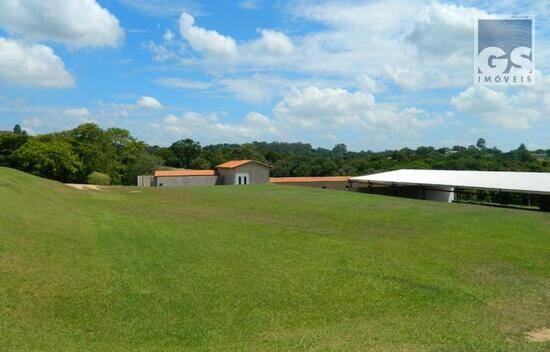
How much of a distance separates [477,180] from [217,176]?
3038 centimetres

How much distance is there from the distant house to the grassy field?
35240 millimetres

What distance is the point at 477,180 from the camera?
33812 millimetres

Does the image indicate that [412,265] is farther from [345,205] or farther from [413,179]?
[413,179]

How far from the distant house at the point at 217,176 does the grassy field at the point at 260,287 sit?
116 ft

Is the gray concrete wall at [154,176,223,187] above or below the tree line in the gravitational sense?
below

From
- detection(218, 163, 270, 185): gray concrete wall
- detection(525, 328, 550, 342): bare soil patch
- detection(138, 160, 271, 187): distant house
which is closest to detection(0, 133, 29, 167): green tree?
detection(138, 160, 271, 187): distant house

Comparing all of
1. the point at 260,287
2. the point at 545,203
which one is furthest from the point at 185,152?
the point at 260,287

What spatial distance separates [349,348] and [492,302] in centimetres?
377

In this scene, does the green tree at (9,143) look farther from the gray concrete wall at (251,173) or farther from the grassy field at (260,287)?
the grassy field at (260,287)

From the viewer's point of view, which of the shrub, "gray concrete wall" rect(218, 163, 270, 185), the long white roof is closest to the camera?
the long white roof

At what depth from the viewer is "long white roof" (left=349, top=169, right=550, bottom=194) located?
28.5 metres

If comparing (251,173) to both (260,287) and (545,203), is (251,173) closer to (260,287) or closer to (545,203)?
(545,203)

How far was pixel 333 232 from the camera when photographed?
53.4ft

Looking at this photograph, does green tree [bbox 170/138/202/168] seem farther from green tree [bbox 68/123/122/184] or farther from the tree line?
green tree [bbox 68/123/122/184]
